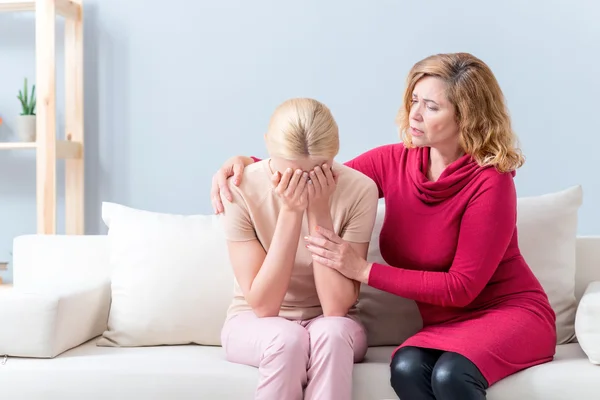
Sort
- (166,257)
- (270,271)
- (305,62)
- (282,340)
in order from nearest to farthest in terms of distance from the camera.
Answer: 1. (282,340)
2. (270,271)
3. (166,257)
4. (305,62)

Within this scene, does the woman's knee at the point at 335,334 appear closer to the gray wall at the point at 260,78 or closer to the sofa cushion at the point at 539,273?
the sofa cushion at the point at 539,273

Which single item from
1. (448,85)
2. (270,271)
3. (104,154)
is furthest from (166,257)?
(104,154)

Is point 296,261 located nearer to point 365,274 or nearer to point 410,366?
point 365,274

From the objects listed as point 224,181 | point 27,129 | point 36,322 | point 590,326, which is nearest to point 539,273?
point 590,326

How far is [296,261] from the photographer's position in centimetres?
192

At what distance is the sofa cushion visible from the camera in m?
Answer: 2.12

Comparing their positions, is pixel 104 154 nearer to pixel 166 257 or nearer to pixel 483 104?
pixel 166 257

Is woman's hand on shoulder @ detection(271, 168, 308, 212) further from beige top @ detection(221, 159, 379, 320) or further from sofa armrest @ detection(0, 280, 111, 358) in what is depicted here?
sofa armrest @ detection(0, 280, 111, 358)

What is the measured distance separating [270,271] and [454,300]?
443 millimetres

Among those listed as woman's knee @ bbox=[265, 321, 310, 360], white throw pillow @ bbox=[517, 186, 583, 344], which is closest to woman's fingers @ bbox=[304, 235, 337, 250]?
woman's knee @ bbox=[265, 321, 310, 360]

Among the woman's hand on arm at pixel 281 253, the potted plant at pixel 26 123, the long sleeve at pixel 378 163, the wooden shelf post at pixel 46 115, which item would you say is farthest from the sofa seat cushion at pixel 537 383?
the potted plant at pixel 26 123

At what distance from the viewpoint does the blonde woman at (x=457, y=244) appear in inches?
69.1

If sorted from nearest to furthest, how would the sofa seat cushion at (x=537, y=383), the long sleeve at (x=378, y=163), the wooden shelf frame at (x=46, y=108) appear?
the sofa seat cushion at (x=537, y=383), the long sleeve at (x=378, y=163), the wooden shelf frame at (x=46, y=108)

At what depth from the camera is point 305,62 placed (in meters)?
2.95
